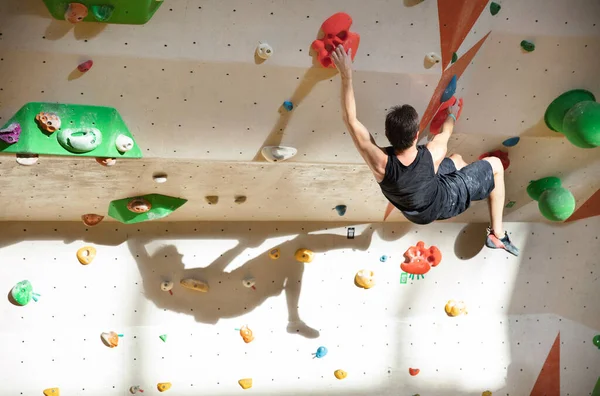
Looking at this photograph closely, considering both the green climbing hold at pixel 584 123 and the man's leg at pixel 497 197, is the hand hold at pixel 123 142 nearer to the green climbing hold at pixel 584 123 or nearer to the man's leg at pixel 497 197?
the man's leg at pixel 497 197

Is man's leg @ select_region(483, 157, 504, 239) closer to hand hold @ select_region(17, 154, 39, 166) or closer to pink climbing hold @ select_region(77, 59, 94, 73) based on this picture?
pink climbing hold @ select_region(77, 59, 94, 73)

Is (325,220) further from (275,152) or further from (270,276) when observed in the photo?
(275,152)

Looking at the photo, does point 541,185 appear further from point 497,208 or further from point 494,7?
point 494,7

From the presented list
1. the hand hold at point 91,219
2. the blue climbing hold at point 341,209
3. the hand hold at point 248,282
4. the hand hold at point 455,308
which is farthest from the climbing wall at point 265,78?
the hand hold at point 455,308

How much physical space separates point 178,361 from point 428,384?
1627mm

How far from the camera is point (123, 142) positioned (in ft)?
7.17

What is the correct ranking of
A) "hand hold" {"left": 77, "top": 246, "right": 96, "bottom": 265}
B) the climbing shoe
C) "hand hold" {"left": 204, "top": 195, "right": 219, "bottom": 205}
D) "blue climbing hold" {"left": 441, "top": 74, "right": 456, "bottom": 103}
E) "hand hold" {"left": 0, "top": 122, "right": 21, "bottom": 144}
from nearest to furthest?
"hand hold" {"left": 0, "top": 122, "right": 21, "bottom": 144}
"blue climbing hold" {"left": 441, "top": 74, "right": 456, "bottom": 103}
the climbing shoe
"hand hold" {"left": 204, "top": 195, "right": 219, "bottom": 205}
"hand hold" {"left": 77, "top": 246, "right": 96, "bottom": 265}

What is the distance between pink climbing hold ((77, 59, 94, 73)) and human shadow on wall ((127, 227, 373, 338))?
4.69 feet

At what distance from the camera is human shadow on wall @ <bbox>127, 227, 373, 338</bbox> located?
3.24 meters

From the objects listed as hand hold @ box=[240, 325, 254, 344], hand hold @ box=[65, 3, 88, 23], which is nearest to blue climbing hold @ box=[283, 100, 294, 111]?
hand hold @ box=[65, 3, 88, 23]

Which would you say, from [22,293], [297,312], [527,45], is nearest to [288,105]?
[527,45]

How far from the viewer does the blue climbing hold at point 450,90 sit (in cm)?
226

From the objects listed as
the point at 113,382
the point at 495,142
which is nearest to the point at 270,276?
the point at 113,382

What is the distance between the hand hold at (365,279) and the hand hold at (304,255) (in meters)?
0.32
